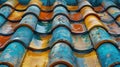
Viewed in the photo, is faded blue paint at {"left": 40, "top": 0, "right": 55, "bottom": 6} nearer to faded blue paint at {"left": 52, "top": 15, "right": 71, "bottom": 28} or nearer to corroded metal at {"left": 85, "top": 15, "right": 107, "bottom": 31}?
faded blue paint at {"left": 52, "top": 15, "right": 71, "bottom": 28}

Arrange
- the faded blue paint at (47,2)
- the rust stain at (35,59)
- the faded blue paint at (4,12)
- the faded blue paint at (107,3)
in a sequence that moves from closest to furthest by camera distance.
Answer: the rust stain at (35,59) < the faded blue paint at (4,12) < the faded blue paint at (107,3) < the faded blue paint at (47,2)

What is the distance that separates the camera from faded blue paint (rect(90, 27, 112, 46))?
249 cm

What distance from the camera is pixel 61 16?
3.18m

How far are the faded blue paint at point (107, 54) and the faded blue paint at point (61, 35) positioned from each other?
1.11 ft

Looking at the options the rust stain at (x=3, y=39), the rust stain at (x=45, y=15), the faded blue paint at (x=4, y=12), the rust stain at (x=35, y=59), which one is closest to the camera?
the rust stain at (x=35, y=59)

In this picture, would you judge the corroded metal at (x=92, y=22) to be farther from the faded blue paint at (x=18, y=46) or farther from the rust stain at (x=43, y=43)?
the faded blue paint at (x=18, y=46)

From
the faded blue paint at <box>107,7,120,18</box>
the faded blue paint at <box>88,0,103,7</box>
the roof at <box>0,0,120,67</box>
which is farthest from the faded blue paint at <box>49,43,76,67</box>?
the faded blue paint at <box>88,0,103,7</box>

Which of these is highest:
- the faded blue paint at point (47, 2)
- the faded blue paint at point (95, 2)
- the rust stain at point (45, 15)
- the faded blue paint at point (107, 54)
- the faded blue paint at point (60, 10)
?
the faded blue paint at point (107, 54)

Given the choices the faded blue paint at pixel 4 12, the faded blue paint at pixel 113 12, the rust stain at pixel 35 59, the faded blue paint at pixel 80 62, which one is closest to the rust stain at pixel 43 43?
the rust stain at pixel 35 59

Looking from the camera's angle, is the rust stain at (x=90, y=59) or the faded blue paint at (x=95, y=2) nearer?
the rust stain at (x=90, y=59)

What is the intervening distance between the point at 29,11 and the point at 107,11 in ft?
4.14

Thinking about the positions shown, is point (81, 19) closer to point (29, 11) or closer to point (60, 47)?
point (29, 11)

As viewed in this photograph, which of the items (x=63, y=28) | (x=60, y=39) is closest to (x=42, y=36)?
(x=63, y=28)

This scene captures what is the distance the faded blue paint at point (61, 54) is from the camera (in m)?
2.10
